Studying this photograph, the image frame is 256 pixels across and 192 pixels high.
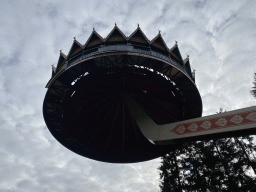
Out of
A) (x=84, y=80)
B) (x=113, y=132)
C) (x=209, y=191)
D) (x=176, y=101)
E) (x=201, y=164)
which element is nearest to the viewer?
(x=84, y=80)

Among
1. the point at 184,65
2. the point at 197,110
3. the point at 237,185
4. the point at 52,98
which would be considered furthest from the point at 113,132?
the point at 237,185

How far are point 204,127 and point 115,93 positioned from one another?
11613 millimetres

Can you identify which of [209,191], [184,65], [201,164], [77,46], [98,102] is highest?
[77,46]

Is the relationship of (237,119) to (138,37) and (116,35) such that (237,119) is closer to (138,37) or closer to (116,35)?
(138,37)

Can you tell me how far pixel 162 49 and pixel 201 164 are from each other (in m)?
17.4

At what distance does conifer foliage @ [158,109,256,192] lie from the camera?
67.3 feet

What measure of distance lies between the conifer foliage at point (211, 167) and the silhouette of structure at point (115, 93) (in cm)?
348

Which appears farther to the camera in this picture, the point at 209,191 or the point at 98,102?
the point at 98,102

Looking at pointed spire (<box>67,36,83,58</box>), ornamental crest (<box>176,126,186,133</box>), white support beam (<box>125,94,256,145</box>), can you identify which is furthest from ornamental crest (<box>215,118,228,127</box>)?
pointed spire (<box>67,36,83,58</box>)

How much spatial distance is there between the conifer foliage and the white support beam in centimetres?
839

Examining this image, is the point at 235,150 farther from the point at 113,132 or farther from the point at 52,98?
the point at 52,98

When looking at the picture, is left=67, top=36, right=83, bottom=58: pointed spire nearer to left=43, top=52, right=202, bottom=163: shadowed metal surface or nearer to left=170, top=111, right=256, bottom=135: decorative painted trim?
left=43, top=52, right=202, bottom=163: shadowed metal surface

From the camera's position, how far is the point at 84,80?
1939 centimetres

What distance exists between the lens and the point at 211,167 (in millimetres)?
21719
